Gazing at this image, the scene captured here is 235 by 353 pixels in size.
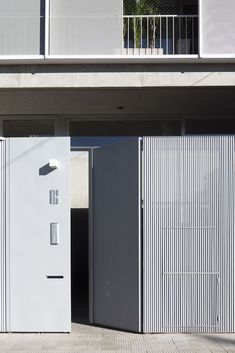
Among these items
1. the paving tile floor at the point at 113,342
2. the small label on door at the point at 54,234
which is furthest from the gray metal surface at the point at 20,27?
the paving tile floor at the point at 113,342

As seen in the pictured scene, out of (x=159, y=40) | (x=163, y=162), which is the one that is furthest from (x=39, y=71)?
(x=163, y=162)

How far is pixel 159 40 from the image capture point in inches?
485

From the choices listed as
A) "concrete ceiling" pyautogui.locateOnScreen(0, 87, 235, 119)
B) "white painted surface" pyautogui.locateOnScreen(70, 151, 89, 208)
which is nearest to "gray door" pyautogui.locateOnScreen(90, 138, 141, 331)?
"concrete ceiling" pyautogui.locateOnScreen(0, 87, 235, 119)

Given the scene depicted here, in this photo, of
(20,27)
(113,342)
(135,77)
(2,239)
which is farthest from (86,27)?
(113,342)

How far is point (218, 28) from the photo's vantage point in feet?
37.3

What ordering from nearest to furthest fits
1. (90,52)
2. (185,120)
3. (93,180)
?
(93,180)
(90,52)
(185,120)

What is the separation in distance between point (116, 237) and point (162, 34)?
5397mm

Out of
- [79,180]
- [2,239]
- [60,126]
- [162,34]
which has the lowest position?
[2,239]

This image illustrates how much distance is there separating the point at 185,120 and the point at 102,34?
9.55ft

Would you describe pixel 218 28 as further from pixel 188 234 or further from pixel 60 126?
pixel 188 234

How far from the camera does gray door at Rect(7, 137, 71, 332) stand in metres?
8.60

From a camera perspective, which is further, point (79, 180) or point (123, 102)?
point (79, 180)

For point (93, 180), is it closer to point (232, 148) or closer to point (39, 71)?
point (232, 148)

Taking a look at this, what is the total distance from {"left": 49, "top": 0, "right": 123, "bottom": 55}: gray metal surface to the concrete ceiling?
0.83 meters
